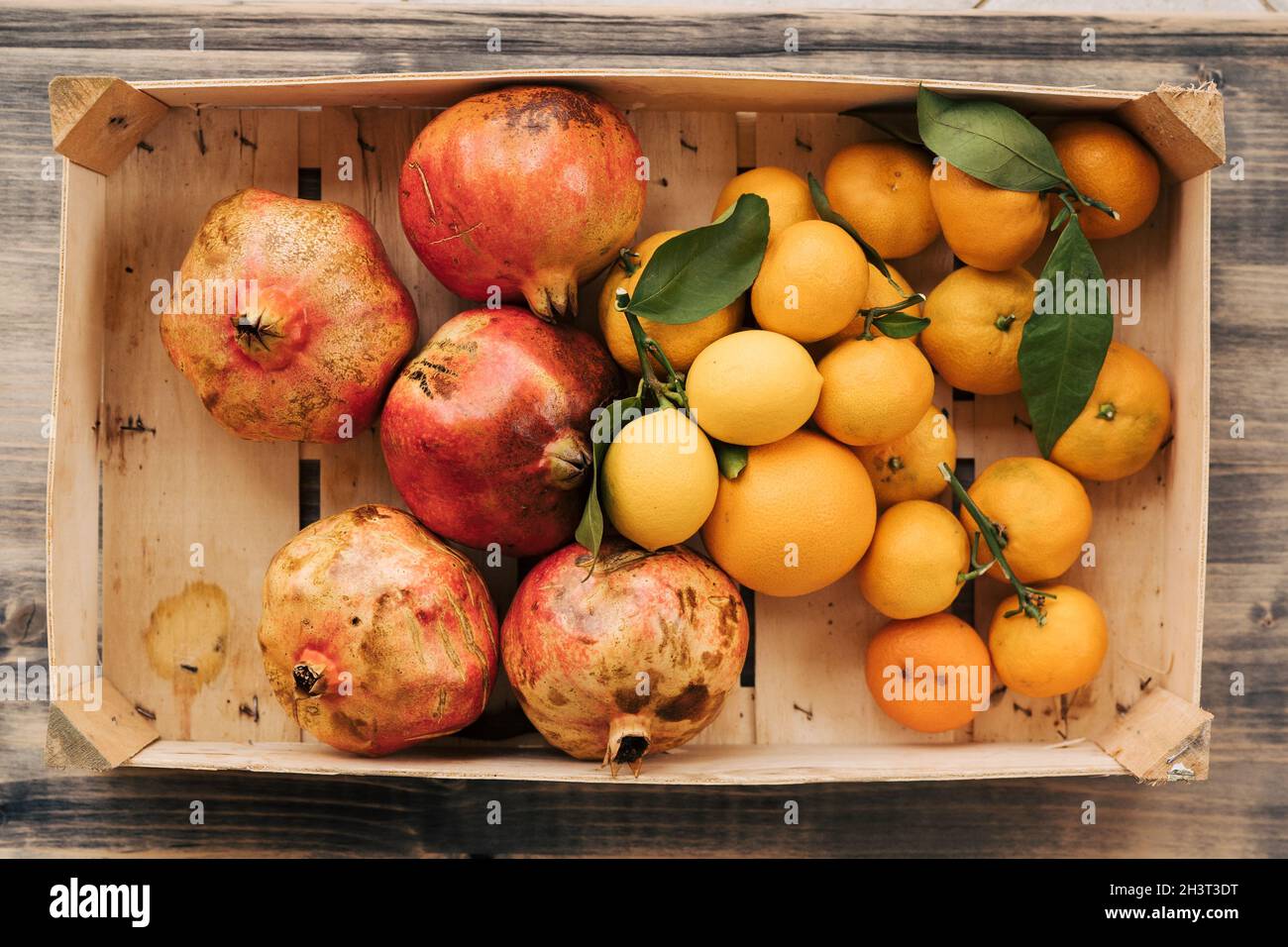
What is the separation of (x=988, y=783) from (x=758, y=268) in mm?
735

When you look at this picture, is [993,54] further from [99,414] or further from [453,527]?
[99,414]

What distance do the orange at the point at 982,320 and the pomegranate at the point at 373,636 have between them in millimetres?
639

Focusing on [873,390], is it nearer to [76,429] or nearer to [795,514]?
[795,514]

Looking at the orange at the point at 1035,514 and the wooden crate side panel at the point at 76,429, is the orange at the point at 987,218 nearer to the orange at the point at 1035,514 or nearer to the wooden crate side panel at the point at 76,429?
the orange at the point at 1035,514

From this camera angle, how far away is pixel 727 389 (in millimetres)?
961

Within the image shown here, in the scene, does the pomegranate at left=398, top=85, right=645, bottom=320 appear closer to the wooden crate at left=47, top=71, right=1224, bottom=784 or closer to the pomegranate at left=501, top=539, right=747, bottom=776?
the wooden crate at left=47, top=71, right=1224, bottom=784

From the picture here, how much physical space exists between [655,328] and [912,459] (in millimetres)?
349

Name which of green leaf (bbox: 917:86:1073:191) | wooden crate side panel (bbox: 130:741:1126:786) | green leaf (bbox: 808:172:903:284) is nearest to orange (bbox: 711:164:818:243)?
green leaf (bbox: 808:172:903:284)

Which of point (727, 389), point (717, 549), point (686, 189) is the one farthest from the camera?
point (686, 189)

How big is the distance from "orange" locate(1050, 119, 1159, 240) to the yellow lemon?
306 mm

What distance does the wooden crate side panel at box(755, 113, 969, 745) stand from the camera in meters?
1.20

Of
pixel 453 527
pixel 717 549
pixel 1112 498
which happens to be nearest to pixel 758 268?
pixel 717 549

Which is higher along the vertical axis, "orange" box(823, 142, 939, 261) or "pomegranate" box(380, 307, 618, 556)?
"orange" box(823, 142, 939, 261)

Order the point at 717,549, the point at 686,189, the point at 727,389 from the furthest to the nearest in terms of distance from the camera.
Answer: the point at 686,189 < the point at 717,549 < the point at 727,389
